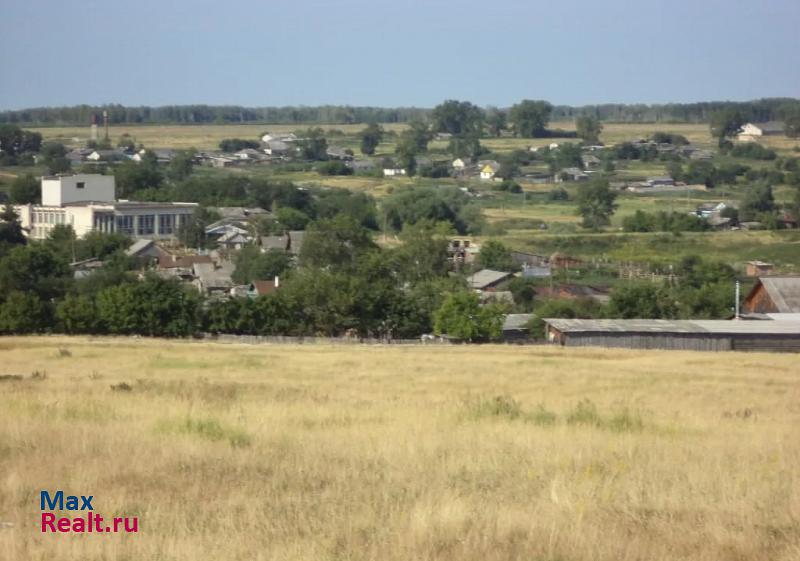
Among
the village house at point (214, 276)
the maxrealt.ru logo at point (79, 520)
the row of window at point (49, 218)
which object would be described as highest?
the maxrealt.ru logo at point (79, 520)

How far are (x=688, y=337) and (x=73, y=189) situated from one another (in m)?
67.0

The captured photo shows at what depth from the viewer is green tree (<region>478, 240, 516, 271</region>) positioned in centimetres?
7300

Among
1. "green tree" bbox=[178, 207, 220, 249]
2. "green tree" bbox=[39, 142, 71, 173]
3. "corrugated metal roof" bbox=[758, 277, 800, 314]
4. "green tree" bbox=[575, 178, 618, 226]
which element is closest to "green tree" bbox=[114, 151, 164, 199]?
"green tree" bbox=[39, 142, 71, 173]

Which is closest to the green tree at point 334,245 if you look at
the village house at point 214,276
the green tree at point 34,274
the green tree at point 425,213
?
the village house at point 214,276

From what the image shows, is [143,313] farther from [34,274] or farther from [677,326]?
[677,326]

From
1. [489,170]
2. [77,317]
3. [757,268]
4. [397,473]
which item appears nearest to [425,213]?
[757,268]

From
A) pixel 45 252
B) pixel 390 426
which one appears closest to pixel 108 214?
pixel 45 252

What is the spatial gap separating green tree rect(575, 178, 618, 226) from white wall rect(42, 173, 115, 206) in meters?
38.1

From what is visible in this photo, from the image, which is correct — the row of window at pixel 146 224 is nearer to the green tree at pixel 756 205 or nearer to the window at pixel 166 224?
the window at pixel 166 224

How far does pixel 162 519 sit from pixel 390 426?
5311mm

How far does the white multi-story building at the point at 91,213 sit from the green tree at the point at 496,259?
3051 cm

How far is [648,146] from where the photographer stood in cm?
17200

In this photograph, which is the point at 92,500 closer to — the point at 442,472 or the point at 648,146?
the point at 442,472

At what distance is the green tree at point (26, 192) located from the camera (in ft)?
335
